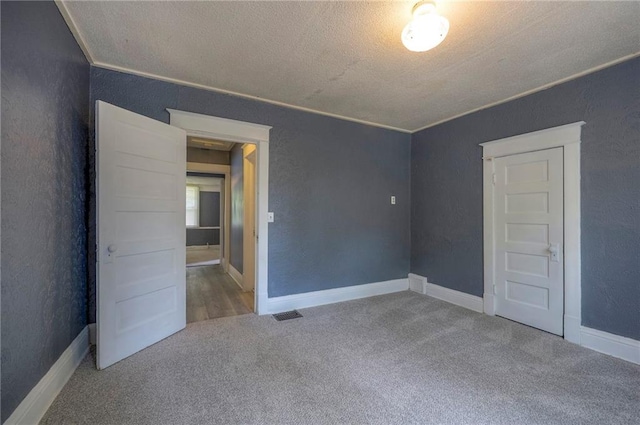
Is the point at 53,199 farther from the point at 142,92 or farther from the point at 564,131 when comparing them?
the point at 564,131

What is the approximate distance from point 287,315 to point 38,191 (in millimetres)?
2456

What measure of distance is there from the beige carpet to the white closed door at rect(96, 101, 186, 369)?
0.78 feet

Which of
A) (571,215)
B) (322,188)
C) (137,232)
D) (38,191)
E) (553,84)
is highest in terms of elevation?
(553,84)

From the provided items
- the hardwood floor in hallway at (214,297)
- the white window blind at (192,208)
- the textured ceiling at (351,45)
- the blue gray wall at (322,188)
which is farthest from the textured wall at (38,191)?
the white window blind at (192,208)

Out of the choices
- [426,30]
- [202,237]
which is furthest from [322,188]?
[202,237]

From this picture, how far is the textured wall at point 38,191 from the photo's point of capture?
1.34 metres

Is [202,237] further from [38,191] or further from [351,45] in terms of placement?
[351,45]

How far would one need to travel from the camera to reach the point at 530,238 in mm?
2953

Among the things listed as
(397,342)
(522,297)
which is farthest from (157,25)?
(522,297)

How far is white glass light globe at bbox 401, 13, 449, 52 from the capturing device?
5.39ft

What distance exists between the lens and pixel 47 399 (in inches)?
65.1

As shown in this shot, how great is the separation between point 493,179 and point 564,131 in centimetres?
78

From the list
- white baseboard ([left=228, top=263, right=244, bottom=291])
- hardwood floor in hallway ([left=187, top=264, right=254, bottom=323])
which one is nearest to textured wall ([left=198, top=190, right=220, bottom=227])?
hardwood floor in hallway ([left=187, top=264, right=254, bottom=323])

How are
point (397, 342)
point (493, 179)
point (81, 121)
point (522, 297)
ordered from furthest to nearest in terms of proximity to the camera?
point (493, 179)
point (522, 297)
point (397, 342)
point (81, 121)
